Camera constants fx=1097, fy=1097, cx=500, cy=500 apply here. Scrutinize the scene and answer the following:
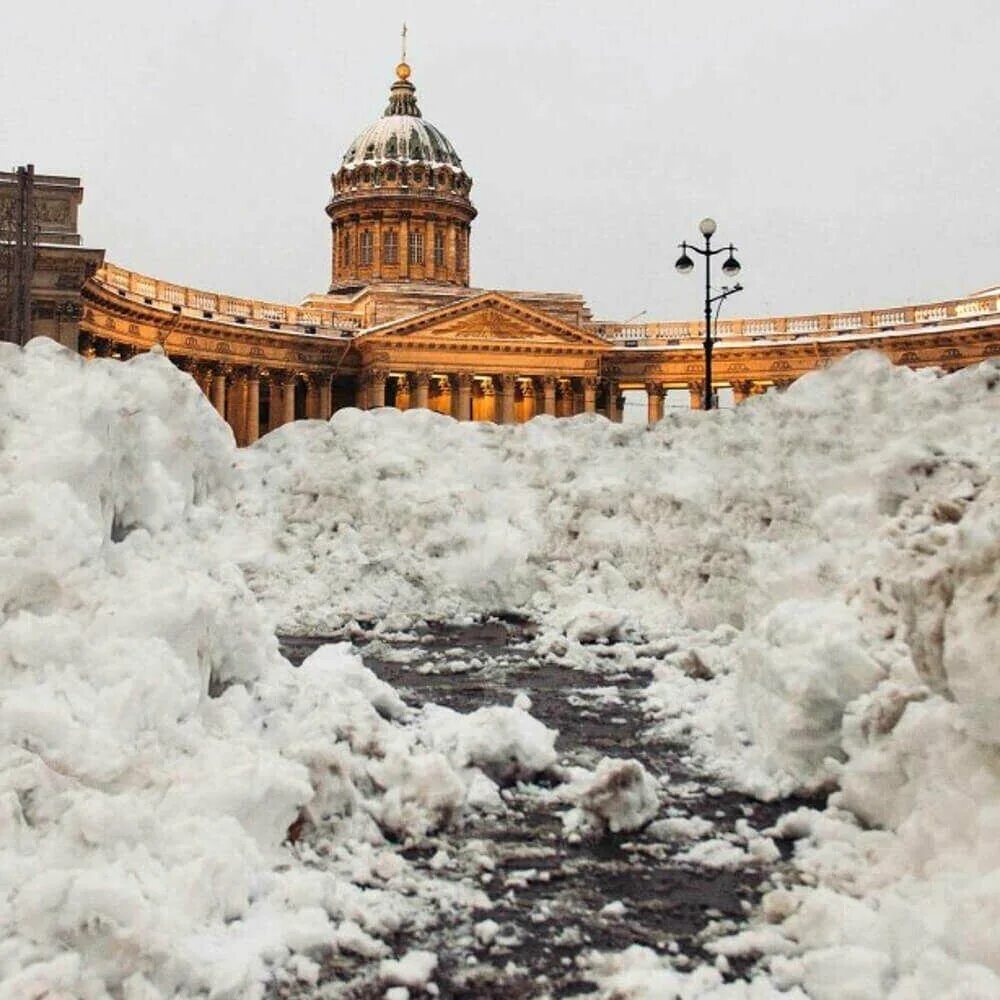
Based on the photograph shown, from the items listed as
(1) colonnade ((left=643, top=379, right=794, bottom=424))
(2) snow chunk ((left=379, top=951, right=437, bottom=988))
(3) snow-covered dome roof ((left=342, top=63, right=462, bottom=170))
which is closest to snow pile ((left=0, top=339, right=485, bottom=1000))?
(2) snow chunk ((left=379, top=951, right=437, bottom=988))

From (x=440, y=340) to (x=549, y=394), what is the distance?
19.1 ft

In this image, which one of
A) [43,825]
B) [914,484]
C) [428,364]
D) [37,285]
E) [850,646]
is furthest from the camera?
[428,364]

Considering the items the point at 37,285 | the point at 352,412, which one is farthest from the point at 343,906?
the point at 37,285

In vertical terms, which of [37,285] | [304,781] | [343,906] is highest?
[37,285]

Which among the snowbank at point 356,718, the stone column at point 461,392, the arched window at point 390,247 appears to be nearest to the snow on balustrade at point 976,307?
the stone column at point 461,392

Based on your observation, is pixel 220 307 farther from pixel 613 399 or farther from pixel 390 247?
pixel 613 399

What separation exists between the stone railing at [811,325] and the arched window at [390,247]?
12352 mm

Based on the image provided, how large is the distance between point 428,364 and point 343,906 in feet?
152

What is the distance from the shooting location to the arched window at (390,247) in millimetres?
60438

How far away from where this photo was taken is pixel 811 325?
4984 centimetres

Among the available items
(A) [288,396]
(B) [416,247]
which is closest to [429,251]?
(B) [416,247]

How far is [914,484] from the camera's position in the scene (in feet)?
29.6

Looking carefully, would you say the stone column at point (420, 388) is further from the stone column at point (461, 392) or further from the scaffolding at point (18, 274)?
the scaffolding at point (18, 274)

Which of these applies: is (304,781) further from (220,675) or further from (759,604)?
(759,604)
